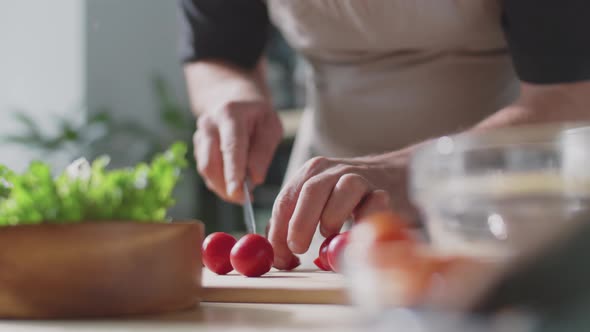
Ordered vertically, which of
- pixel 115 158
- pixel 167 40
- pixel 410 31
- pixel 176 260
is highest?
pixel 176 260

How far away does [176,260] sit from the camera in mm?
556

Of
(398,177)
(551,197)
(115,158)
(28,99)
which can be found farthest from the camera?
(115,158)

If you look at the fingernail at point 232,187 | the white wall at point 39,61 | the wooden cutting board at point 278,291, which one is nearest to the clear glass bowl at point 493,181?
the wooden cutting board at point 278,291

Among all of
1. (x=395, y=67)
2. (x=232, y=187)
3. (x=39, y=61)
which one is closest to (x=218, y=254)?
(x=232, y=187)

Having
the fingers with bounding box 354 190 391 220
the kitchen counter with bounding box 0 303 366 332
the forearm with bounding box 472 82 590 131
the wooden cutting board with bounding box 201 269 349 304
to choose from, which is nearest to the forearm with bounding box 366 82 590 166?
the forearm with bounding box 472 82 590 131

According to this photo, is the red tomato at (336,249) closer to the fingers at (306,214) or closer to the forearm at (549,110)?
the fingers at (306,214)

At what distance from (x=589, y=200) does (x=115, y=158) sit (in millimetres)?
3331

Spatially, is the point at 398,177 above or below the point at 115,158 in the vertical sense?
above

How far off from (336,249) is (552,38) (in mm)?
557

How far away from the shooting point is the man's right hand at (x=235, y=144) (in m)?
1.21

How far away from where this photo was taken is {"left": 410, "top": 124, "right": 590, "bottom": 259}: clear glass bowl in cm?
44

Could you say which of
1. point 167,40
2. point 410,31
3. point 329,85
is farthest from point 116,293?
point 167,40

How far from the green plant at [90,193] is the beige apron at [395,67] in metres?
0.82

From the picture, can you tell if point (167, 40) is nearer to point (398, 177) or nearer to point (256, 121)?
point (256, 121)
